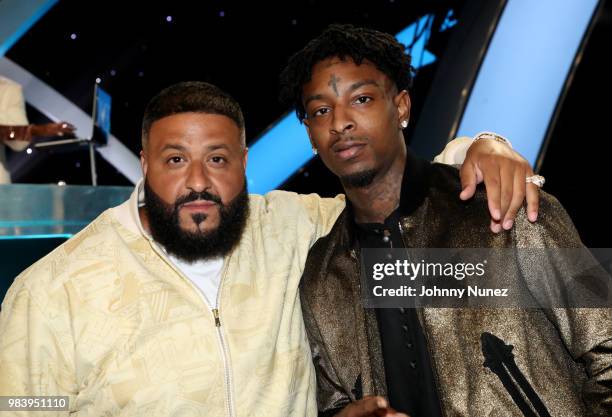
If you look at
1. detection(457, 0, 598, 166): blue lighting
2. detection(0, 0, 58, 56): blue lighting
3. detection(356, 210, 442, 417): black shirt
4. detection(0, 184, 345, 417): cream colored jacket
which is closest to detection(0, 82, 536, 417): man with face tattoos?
detection(0, 184, 345, 417): cream colored jacket

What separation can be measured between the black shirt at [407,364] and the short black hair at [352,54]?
71cm

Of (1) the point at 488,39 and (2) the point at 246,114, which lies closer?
(1) the point at 488,39

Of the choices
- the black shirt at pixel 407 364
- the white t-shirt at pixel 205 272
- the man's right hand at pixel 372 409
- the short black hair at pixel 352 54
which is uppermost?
the short black hair at pixel 352 54

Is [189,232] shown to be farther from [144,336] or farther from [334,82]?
[334,82]

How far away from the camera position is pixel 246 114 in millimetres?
5211

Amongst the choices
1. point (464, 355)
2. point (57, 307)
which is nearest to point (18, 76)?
point (57, 307)

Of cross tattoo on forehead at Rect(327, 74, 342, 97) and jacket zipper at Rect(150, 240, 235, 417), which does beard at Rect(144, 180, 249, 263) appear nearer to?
jacket zipper at Rect(150, 240, 235, 417)

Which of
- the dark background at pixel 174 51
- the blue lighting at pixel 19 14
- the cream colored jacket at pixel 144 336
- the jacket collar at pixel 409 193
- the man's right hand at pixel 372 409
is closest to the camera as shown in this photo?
the man's right hand at pixel 372 409

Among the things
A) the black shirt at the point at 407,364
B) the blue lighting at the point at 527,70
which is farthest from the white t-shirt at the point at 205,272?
the blue lighting at the point at 527,70

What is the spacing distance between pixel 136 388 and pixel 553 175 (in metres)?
2.63

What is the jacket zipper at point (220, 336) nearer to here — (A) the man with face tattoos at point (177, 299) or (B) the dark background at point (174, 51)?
(A) the man with face tattoos at point (177, 299)

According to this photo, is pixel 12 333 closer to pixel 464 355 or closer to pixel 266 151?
pixel 464 355

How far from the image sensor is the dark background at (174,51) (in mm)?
4759

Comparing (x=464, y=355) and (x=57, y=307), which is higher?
(x=57, y=307)
